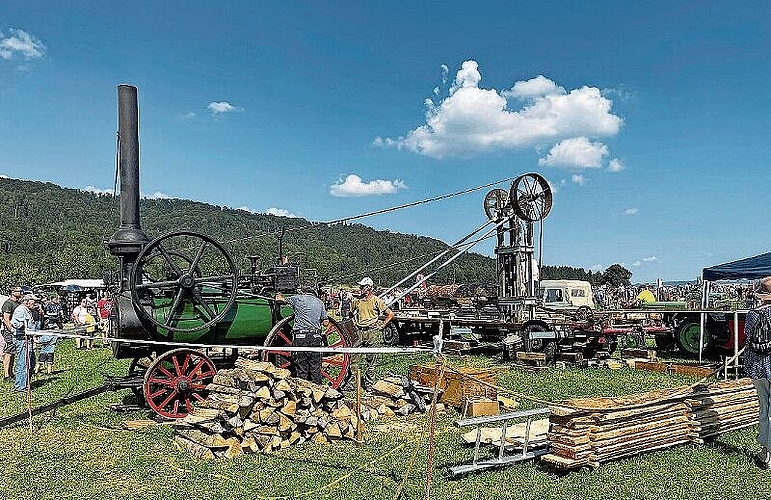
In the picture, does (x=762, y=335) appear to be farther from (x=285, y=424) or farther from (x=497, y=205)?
(x=497, y=205)

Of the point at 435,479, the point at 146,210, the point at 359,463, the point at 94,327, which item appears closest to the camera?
the point at 435,479

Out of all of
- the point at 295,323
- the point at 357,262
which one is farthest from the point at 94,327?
the point at 357,262

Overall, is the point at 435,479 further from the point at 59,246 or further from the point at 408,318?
the point at 59,246

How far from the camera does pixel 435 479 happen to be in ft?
19.4

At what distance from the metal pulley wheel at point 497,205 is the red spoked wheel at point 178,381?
9718mm

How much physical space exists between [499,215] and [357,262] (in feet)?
191

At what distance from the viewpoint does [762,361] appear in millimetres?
6203

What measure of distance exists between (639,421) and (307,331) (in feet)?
13.7

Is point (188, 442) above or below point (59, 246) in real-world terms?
below

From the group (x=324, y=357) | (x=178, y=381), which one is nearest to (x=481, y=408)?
(x=324, y=357)

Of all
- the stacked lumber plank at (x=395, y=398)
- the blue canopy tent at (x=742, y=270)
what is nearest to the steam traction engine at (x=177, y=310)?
the stacked lumber plank at (x=395, y=398)

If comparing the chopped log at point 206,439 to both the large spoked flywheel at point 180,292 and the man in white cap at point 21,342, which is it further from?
the man in white cap at point 21,342

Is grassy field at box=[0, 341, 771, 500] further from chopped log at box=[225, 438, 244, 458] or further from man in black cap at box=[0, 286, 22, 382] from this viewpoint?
man in black cap at box=[0, 286, 22, 382]

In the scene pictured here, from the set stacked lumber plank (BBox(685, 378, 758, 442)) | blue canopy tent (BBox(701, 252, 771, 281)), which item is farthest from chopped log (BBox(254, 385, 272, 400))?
blue canopy tent (BBox(701, 252, 771, 281))
